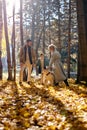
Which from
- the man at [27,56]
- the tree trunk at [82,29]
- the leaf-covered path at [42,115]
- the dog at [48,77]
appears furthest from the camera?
the man at [27,56]

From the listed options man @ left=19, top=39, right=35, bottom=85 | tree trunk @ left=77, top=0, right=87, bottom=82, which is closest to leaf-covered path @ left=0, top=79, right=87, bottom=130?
tree trunk @ left=77, top=0, right=87, bottom=82

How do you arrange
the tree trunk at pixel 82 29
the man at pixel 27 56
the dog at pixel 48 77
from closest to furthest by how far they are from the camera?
1. the dog at pixel 48 77
2. the tree trunk at pixel 82 29
3. the man at pixel 27 56

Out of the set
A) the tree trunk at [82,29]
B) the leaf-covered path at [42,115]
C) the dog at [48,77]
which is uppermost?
the tree trunk at [82,29]

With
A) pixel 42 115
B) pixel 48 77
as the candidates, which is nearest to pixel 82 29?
pixel 48 77

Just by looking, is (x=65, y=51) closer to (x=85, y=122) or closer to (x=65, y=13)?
(x=65, y=13)

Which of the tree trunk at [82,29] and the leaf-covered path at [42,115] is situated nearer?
the leaf-covered path at [42,115]

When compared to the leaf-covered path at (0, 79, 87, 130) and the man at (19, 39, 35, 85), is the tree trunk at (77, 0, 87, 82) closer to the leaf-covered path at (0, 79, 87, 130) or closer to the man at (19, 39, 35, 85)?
the man at (19, 39, 35, 85)

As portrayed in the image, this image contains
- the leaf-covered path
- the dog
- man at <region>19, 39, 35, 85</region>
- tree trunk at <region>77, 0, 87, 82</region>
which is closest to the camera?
the leaf-covered path

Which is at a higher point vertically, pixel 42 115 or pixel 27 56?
pixel 27 56

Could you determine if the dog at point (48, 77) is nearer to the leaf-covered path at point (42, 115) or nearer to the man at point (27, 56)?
the man at point (27, 56)

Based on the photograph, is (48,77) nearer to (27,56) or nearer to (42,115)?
(27,56)

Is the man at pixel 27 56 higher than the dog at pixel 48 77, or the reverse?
the man at pixel 27 56

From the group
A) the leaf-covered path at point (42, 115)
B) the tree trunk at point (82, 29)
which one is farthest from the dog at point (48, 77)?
the leaf-covered path at point (42, 115)

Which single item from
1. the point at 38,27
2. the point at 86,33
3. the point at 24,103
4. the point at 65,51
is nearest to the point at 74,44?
the point at 65,51
